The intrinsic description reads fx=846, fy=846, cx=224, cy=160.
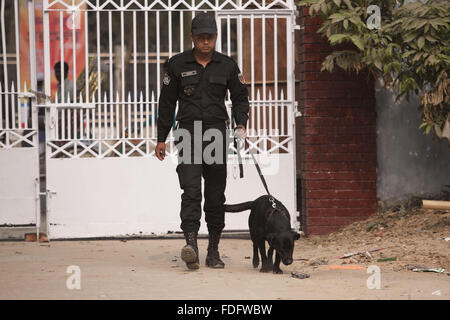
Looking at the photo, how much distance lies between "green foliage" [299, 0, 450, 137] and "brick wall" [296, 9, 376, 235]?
0.46 m

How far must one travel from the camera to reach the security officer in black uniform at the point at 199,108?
6656 mm

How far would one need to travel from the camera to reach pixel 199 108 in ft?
22.0

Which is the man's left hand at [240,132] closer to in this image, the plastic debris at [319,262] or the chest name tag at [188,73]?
the chest name tag at [188,73]

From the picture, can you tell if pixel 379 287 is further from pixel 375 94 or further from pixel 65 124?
pixel 65 124

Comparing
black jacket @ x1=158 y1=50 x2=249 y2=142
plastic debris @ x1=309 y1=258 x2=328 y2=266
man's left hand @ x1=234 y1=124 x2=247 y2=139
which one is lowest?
plastic debris @ x1=309 y1=258 x2=328 y2=266

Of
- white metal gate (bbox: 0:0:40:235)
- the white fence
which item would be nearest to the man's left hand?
the white fence

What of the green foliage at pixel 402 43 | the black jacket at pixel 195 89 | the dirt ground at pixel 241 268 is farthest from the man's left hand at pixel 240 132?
the green foliage at pixel 402 43

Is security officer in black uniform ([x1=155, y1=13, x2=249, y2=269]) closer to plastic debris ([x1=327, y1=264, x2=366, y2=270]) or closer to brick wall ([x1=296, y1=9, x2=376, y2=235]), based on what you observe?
plastic debris ([x1=327, y1=264, x2=366, y2=270])

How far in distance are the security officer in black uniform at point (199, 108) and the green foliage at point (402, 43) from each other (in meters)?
1.45

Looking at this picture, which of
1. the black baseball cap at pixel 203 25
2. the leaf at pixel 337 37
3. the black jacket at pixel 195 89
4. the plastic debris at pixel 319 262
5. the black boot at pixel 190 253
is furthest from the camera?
the leaf at pixel 337 37

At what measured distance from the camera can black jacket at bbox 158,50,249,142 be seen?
6695 mm

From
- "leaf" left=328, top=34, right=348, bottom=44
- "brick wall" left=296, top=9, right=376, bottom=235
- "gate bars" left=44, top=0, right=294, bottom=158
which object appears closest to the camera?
"leaf" left=328, top=34, right=348, bottom=44

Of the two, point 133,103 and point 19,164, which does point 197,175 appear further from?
point 19,164

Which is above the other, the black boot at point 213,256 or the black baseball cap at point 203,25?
the black baseball cap at point 203,25
